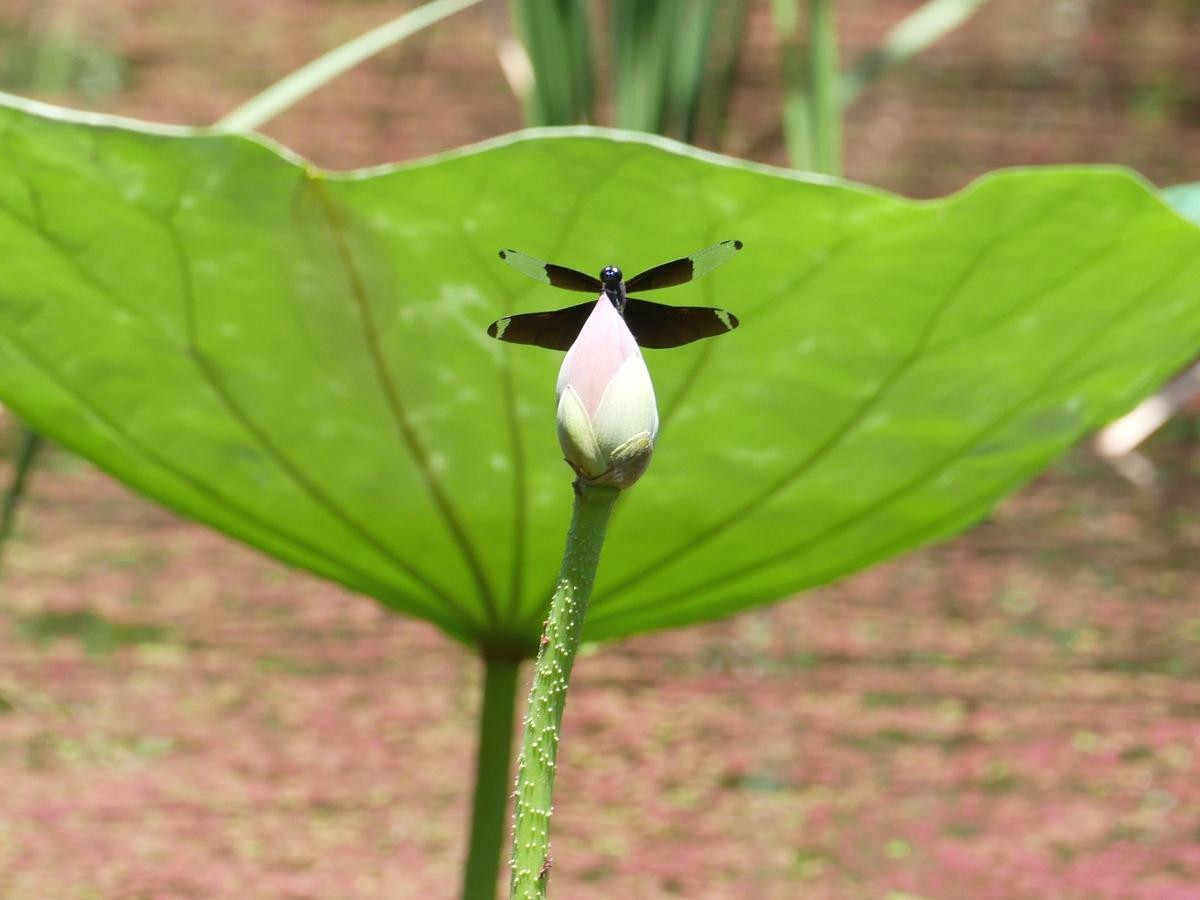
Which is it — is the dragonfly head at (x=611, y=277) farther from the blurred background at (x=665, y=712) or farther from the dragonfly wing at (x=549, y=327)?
the blurred background at (x=665, y=712)

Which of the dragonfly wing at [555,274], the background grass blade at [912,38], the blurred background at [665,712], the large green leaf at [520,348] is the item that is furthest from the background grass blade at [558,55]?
the dragonfly wing at [555,274]

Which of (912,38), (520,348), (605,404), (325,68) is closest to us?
(605,404)

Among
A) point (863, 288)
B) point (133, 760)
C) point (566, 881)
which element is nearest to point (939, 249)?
point (863, 288)

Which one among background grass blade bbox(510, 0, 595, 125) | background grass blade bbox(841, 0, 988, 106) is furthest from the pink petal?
background grass blade bbox(841, 0, 988, 106)

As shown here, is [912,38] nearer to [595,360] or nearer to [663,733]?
[663,733]

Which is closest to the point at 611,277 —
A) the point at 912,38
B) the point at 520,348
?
the point at 520,348

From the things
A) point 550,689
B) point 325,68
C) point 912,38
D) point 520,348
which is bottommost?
point 550,689

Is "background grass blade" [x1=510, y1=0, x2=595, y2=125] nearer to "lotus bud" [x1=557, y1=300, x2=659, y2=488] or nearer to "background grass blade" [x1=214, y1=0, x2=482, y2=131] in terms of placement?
"background grass blade" [x1=214, y1=0, x2=482, y2=131]
